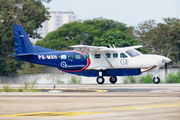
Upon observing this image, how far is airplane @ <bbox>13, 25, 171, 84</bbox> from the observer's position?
22.6 m

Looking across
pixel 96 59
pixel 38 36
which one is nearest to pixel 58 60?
pixel 96 59

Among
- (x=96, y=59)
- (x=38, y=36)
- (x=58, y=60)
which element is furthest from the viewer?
(x=38, y=36)

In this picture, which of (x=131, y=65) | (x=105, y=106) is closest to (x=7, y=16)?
(x=131, y=65)

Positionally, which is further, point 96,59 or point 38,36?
point 38,36

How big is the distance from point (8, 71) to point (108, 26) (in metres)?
32.3

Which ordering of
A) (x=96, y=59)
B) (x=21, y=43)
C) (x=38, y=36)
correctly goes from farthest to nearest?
(x=38, y=36)
(x=21, y=43)
(x=96, y=59)

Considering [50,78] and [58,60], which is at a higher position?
[58,60]

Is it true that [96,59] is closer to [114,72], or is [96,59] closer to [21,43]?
[114,72]

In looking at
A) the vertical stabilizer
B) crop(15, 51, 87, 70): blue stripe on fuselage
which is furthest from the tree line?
crop(15, 51, 87, 70): blue stripe on fuselage

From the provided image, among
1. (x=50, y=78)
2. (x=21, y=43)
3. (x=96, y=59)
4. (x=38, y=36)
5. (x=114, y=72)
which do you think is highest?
(x=38, y=36)

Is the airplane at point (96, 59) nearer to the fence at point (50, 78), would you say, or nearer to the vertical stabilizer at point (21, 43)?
the vertical stabilizer at point (21, 43)

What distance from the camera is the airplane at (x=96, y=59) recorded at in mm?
22562

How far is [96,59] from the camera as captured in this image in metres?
23.2

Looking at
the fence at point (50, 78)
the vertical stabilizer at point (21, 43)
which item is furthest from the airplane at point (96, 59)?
the fence at point (50, 78)
